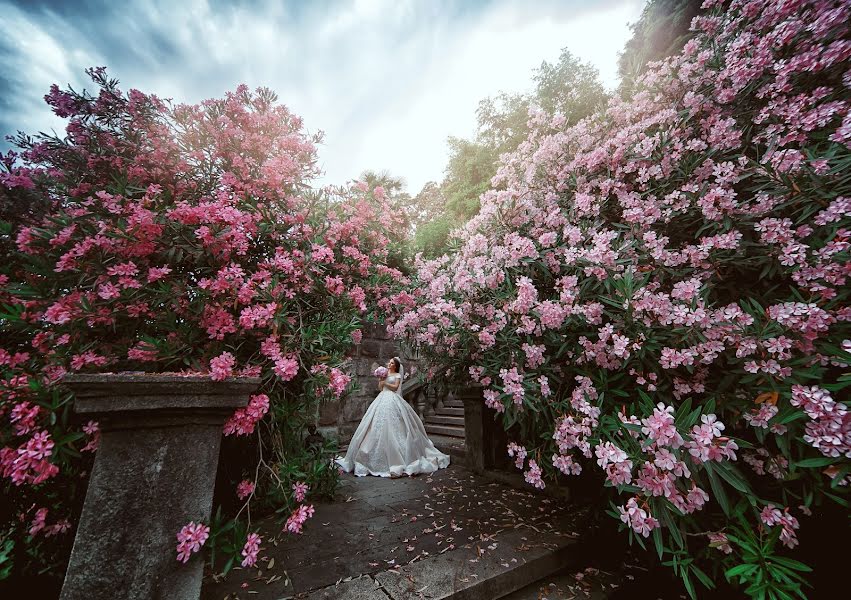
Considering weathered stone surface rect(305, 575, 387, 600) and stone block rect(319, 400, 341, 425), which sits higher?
stone block rect(319, 400, 341, 425)

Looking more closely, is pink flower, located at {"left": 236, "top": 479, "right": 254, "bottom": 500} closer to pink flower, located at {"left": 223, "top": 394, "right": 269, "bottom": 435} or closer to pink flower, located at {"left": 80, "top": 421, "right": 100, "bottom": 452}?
pink flower, located at {"left": 223, "top": 394, "right": 269, "bottom": 435}

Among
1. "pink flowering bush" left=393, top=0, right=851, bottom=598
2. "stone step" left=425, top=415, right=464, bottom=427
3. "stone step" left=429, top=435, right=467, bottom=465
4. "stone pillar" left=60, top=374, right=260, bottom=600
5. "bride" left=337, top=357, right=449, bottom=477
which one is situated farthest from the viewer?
"stone step" left=425, top=415, right=464, bottom=427

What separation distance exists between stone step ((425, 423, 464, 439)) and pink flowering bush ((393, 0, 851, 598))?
3.73 metres

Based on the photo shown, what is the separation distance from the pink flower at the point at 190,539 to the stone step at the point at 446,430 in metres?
5.80

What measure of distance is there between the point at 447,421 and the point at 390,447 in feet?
8.40

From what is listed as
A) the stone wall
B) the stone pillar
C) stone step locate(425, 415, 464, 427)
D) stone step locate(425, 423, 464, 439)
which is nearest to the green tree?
the stone pillar

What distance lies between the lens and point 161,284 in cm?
197

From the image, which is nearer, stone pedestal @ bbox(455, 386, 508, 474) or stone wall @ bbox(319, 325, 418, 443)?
stone pedestal @ bbox(455, 386, 508, 474)

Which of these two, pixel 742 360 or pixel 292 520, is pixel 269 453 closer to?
pixel 292 520

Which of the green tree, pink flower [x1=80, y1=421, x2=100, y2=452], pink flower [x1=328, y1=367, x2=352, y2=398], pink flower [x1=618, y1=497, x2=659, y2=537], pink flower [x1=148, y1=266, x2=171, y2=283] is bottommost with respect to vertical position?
pink flower [x1=618, y1=497, x2=659, y2=537]

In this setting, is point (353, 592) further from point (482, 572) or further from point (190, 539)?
point (190, 539)

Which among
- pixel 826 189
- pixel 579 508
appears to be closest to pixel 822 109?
pixel 826 189

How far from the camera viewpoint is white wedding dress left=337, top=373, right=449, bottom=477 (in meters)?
5.05

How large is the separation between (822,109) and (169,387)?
436 centimetres
